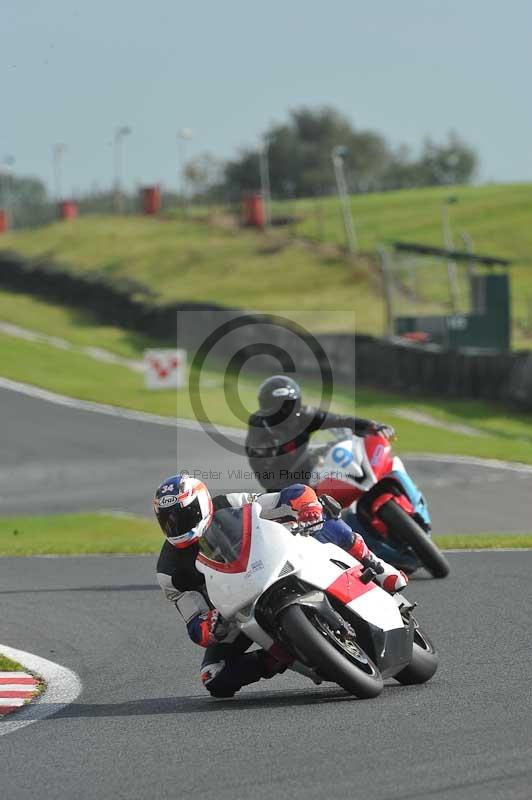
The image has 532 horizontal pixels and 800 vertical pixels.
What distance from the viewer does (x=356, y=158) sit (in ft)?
383

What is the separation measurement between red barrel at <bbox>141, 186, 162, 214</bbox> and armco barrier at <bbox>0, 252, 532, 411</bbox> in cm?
1999

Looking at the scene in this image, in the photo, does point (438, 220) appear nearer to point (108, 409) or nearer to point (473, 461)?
point (108, 409)

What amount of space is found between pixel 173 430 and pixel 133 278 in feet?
85.8

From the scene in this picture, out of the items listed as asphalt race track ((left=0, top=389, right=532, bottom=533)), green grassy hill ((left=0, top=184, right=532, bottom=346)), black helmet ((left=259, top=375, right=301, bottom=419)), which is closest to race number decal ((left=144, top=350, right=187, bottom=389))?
asphalt race track ((left=0, top=389, right=532, bottom=533))

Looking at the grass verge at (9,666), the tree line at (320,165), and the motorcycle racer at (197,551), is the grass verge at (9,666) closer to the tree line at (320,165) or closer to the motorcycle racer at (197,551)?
the motorcycle racer at (197,551)

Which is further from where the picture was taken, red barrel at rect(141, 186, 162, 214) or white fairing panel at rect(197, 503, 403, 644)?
red barrel at rect(141, 186, 162, 214)

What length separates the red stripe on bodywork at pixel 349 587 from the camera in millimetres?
7250

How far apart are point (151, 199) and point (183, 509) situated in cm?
6499

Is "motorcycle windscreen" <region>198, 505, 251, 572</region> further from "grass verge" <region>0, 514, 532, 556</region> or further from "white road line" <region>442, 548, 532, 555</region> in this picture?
"grass verge" <region>0, 514, 532, 556</region>

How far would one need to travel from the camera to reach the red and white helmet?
7.52 metres

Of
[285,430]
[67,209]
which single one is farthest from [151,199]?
[285,430]

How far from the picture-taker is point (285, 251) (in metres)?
57.6

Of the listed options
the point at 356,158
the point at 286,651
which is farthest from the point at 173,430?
the point at 356,158

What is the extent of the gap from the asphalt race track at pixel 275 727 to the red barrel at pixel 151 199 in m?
61.8
